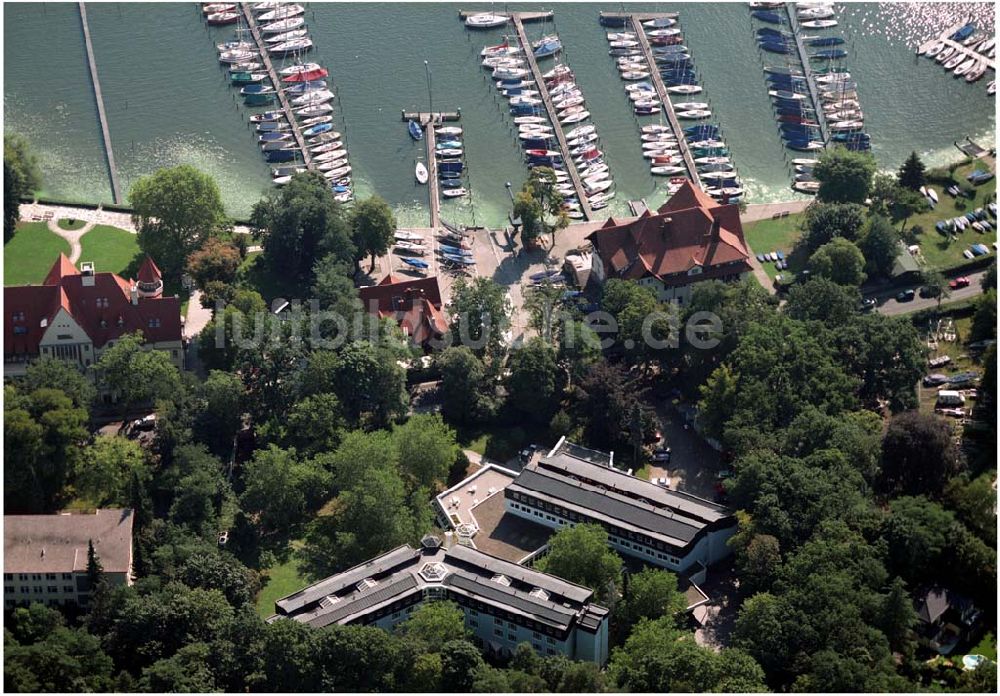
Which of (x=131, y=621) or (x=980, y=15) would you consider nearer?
(x=131, y=621)

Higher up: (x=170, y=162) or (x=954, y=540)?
(x=170, y=162)

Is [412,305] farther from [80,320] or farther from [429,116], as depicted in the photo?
[429,116]

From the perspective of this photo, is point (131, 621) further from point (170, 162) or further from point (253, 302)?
point (170, 162)

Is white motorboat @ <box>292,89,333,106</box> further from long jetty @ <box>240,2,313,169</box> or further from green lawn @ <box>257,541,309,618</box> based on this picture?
green lawn @ <box>257,541,309,618</box>

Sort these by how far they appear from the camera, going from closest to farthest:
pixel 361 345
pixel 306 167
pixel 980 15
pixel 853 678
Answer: pixel 853 678 → pixel 361 345 → pixel 306 167 → pixel 980 15

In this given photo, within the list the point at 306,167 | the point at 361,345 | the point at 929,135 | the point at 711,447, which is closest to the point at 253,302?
the point at 361,345

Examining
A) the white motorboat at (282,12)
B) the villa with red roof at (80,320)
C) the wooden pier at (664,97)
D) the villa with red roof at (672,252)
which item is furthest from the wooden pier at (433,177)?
the villa with red roof at (80,320)

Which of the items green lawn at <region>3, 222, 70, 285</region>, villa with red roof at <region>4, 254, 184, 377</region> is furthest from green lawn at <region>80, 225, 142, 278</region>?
villa with red roof at <region>4, 254, 184, 377</region>
